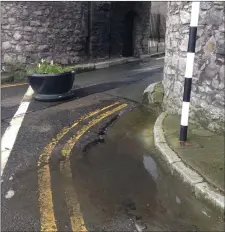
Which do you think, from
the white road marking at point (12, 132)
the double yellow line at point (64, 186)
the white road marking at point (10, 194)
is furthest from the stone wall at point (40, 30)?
the white road marking at point (10, 194)

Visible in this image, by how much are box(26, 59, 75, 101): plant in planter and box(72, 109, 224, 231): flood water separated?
2.65 m

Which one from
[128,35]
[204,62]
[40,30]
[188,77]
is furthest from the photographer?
[128,35]

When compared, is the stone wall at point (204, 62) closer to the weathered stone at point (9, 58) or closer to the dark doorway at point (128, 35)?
the weathered stone at point (9, 58)

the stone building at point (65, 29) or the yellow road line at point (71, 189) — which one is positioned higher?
the stone building at point (65, 29)

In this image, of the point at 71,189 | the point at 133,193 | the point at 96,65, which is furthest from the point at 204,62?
the point at 96,65

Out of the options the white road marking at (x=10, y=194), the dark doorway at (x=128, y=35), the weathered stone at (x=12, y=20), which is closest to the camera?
the white road marking at (x=10, y=194)

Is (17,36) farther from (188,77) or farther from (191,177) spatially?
(191,177)

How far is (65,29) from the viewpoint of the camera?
1083 cm

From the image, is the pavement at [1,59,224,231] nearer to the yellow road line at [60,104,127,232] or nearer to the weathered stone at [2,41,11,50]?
the yellow road line at [60,104,127,232]

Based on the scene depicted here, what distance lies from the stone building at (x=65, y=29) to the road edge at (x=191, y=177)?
268 inches

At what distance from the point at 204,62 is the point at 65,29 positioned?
6936 millimetres

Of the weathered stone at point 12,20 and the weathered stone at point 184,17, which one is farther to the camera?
the weathered stone at point 12,20

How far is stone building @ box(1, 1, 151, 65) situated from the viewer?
9.84 metres

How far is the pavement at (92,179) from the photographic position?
3004mm
